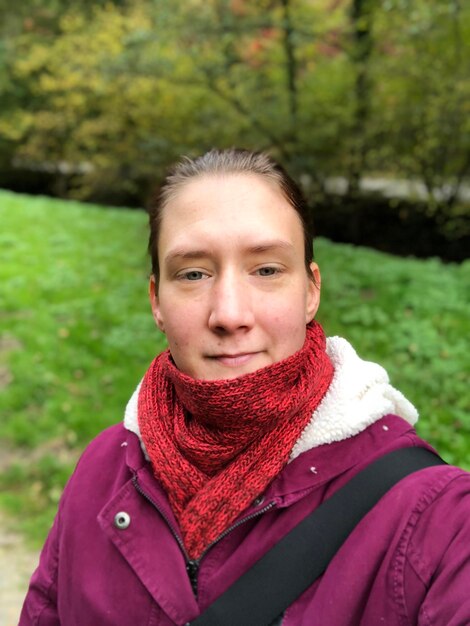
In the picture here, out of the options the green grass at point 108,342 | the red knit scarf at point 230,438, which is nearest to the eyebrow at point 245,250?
the red knit scarf at point 230,438

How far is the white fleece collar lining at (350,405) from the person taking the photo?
1367mm

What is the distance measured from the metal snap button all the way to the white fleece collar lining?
0.16m

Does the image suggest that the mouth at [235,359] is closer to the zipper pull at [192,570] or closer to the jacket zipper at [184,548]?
the jacket zipper at [184,548]

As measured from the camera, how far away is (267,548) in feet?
4.43

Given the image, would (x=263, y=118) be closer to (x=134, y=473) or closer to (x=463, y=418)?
(x=463, y=418)

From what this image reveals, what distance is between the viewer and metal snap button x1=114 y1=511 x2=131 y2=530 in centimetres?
146

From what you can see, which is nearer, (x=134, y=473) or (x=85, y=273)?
(x=134, y=473)

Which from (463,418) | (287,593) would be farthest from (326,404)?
(463,418)

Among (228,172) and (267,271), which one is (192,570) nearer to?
(267,271)

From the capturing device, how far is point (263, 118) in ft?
30.9

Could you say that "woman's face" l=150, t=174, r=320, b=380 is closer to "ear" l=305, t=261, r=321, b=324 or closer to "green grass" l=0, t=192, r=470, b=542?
"ear" l=305, t=261, r=321, b=324

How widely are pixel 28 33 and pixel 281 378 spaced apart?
19.2m

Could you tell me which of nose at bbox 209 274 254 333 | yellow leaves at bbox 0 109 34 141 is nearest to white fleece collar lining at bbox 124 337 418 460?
nose at bbox 209 274 254 333

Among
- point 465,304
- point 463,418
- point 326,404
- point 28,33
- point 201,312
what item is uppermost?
Result: point 28,33
